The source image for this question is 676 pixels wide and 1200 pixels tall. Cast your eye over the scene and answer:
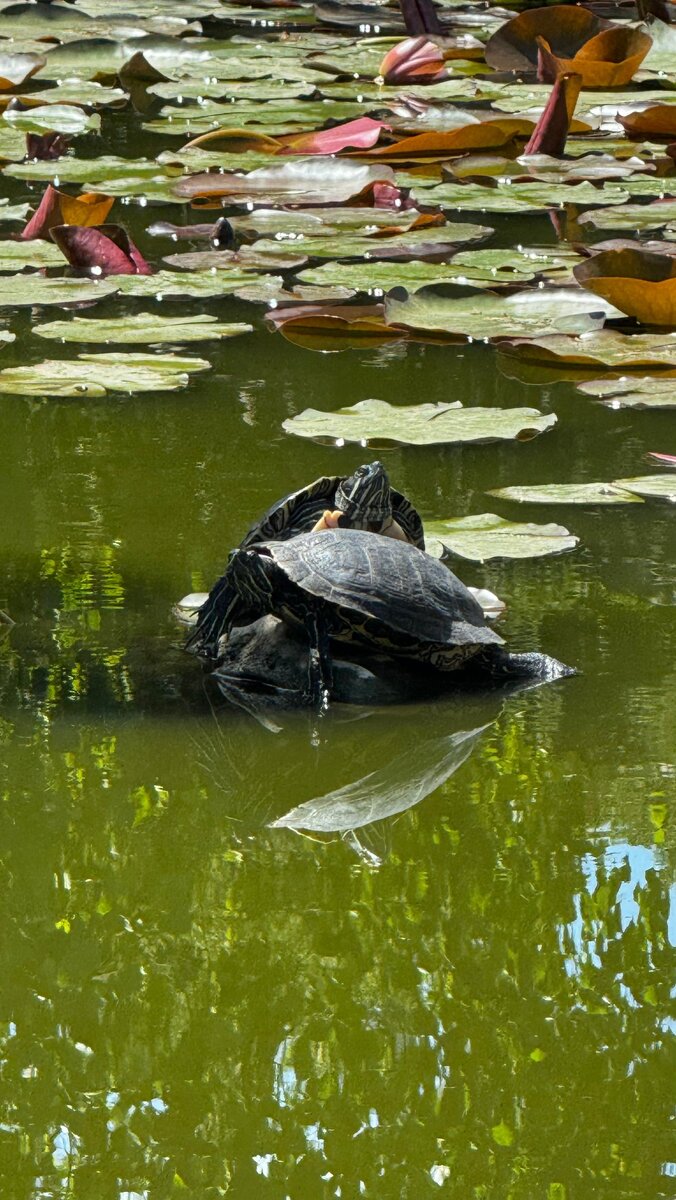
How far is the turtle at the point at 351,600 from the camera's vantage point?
10.2 feet

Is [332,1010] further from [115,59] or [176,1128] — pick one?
[115,59]

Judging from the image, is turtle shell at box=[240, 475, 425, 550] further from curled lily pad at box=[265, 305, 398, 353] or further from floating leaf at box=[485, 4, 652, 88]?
floating leaf at box=[485, 4, 652, 88]

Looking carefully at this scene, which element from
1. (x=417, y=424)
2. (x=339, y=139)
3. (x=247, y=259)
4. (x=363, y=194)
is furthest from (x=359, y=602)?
(x=339, y=139)

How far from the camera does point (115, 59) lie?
32.0ft

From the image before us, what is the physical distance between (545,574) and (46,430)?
5.18 feet

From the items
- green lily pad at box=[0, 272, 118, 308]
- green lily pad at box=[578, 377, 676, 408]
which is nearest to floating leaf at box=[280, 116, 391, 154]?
green lily pad at box=[0, 272, 118, 308]

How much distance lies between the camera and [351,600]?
313 centimetres

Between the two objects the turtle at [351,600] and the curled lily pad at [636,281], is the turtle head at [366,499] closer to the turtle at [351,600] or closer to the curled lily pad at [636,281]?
the turtle at [351,600]

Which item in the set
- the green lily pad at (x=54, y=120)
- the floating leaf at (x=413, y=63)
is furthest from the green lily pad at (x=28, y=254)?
the floating leaf at (x=413, y=63)

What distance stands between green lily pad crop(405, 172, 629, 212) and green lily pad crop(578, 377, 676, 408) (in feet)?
7.01

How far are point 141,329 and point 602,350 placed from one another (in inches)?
55.7

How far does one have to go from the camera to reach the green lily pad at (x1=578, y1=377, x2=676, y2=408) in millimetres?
4608

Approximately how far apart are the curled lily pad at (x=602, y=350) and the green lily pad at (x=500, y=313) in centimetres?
7

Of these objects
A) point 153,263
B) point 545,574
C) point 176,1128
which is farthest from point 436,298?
point 176,1128
